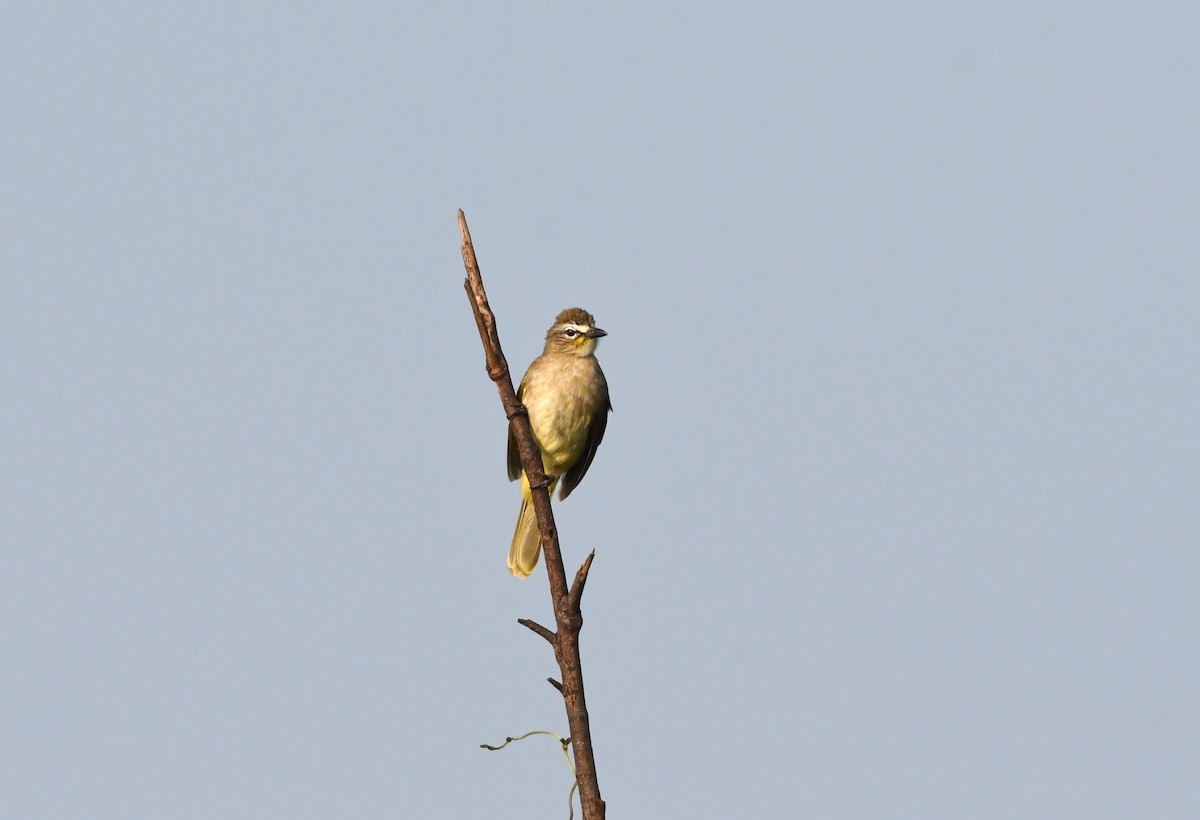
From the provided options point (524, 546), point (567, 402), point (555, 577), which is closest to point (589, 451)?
point (567, 402)

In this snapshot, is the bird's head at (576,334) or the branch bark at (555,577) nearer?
the branch bark at (555,577)

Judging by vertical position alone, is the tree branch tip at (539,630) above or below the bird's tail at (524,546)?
below

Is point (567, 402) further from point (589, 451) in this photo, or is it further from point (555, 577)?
point (555, 577)

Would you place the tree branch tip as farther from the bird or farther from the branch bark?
the bird

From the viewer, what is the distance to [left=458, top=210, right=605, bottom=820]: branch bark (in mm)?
5559

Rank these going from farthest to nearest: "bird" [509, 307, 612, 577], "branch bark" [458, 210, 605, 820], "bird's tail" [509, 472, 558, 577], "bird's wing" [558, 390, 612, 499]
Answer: "bird's wing" [558, 390, 612, 499] → "bird" [509, 307, 612, 577] → "bird's tail" [509, 472, 558, 577] → "branch bark" [458, 210, 605, 820]

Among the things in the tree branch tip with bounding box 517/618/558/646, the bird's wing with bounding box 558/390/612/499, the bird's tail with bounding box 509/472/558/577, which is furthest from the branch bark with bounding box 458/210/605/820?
the bird's wing with bounding box 558/390/612/499

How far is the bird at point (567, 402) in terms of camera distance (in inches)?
431

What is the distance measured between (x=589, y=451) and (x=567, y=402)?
0.55 metres

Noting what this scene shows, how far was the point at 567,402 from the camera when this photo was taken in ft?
36.0

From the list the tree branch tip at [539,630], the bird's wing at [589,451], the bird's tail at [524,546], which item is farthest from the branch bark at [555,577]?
the bird's wing at [589,451]

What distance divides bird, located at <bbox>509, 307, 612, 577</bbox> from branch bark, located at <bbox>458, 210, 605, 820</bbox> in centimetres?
393

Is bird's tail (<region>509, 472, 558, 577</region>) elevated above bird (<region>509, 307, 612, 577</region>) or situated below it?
below

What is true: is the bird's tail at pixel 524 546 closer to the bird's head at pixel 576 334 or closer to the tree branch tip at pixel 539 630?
the bird's head at pixel 576 334
